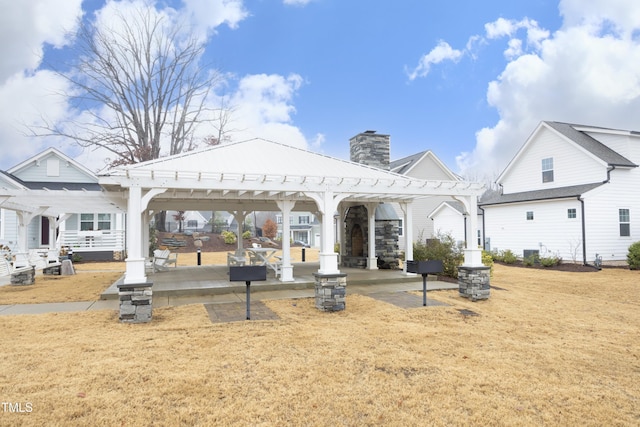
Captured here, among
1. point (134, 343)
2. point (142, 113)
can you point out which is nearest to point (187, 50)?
point (142, 113)

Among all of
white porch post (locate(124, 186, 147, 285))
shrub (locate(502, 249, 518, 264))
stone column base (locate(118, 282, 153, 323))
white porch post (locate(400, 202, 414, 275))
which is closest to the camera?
stone column base (locate(118, 282, 153, 323))

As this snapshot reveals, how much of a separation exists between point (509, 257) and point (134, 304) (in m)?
17.5

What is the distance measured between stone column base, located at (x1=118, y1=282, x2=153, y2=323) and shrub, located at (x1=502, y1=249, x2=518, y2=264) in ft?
56.7

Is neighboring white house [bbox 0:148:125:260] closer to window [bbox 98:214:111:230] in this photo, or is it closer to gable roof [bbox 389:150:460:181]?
window [bbox 98:214:111:230]

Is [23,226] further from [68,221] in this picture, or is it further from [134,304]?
[68,221]

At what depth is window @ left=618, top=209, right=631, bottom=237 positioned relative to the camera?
655 inches

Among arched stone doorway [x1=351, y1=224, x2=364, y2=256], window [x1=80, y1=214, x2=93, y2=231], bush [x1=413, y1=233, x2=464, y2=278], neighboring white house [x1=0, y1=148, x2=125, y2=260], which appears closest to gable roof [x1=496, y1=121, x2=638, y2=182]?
bush [x1=413, y1=233, x2=464, y2=278]

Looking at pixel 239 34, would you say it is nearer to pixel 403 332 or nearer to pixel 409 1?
pixel 409 1

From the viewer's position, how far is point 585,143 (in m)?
17.3

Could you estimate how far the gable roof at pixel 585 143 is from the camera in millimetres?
16344

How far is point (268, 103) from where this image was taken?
24312 millimetres

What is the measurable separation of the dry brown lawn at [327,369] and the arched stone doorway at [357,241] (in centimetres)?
706

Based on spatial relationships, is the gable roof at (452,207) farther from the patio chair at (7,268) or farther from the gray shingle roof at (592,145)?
the patio chair at (7,268)

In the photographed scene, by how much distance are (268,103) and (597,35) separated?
1708 centimetres
